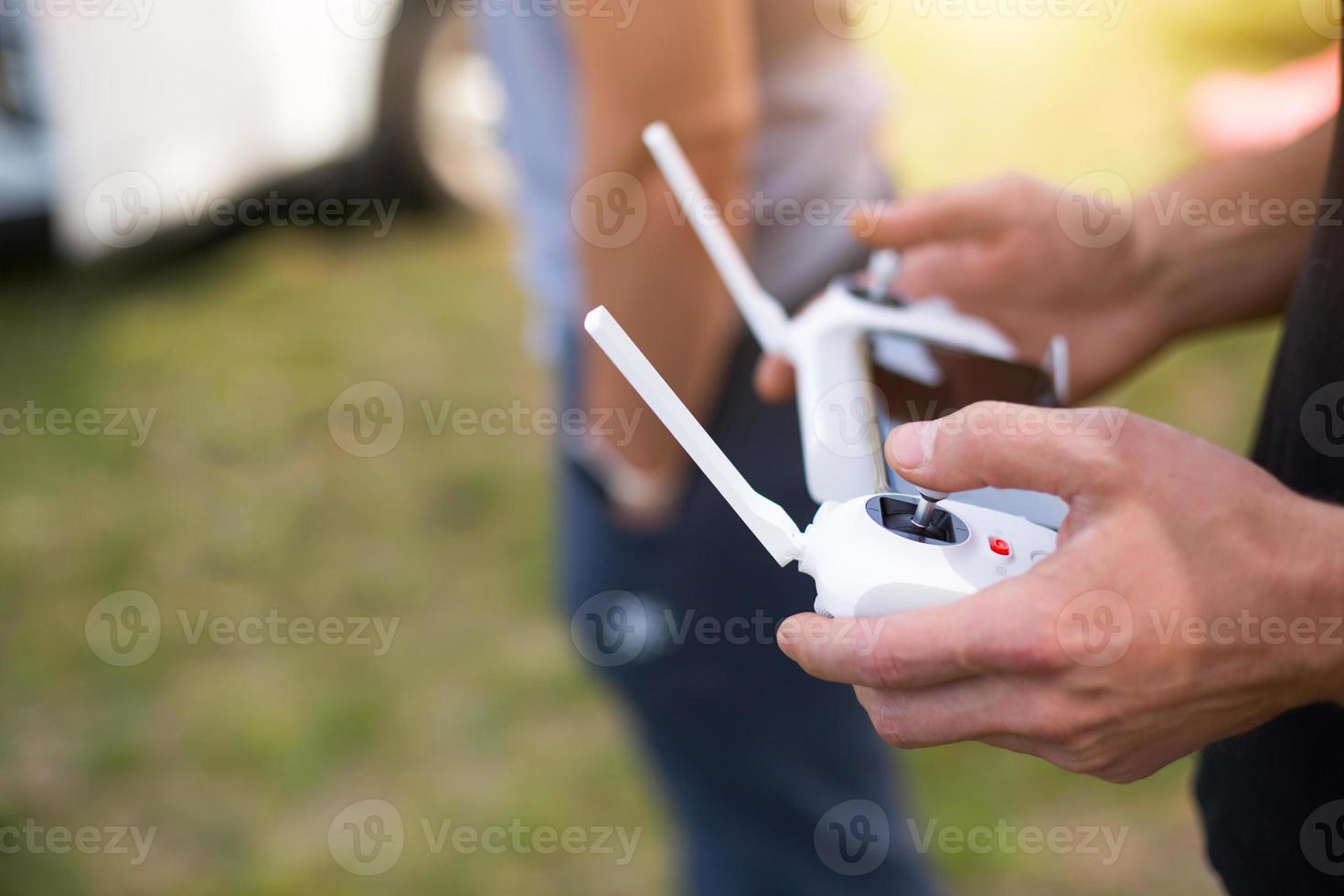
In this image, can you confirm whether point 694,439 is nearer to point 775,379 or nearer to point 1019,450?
point 1019,450

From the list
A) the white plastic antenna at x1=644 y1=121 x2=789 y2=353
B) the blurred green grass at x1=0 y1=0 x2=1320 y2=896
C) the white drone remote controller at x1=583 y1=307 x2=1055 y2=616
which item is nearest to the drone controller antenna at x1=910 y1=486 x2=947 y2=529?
the white drone remote controller at x1=583 y1=307 x2=1055 y2=616

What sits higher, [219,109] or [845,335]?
[845,335]

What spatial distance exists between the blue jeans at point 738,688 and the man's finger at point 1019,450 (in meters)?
Result: 0.45

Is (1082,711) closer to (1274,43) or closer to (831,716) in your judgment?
(831,716)

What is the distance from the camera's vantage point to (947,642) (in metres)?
0.59

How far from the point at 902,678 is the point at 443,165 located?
3.15 m

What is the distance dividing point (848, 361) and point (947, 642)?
378mm

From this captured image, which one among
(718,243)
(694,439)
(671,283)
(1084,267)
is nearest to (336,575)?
(671,283)

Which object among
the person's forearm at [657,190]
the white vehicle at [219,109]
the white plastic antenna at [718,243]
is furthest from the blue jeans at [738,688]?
the white vehicle at [219,109]

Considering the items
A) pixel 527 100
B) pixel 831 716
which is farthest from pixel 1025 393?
pixel 527 100

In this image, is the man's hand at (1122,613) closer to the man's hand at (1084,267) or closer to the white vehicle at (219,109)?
the man's hand at (1084,267)

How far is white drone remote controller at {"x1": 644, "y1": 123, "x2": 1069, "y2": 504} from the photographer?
886 mm

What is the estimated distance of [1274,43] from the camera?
419 centimetres

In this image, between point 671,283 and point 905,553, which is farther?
point 671,283
